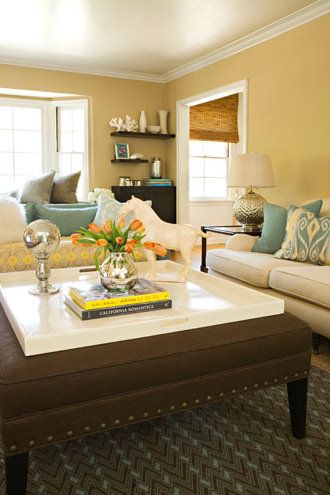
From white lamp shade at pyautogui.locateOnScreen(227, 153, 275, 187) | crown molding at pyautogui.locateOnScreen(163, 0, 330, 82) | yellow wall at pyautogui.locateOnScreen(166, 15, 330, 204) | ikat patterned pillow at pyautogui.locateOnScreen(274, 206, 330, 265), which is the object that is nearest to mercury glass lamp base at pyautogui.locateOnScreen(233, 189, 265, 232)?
white lamp shade at pyautogui.locateOnScreen(227, 153, 275, 187)

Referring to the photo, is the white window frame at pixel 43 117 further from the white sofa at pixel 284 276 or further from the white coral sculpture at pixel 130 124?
the white sofa at pixel 284 276

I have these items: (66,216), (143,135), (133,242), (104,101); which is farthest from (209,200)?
(133,242)

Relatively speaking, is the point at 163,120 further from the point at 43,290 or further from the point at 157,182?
the point at 43,290

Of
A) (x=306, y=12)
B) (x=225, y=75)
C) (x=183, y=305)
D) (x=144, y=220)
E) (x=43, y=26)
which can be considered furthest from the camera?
(x=225, y=75)

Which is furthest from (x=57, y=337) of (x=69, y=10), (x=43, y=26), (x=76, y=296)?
(x=43, y=26)

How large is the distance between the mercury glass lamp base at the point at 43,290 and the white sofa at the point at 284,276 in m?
1.46

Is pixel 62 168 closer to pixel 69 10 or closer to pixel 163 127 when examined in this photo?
pixel 163 127

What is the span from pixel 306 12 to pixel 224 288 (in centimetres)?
338

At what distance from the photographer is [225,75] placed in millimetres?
5523

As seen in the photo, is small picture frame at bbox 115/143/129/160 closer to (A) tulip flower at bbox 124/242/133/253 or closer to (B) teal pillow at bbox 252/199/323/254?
(B) teal pillow at bbox 252/199/323/254

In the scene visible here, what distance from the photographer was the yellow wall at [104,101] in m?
6.12

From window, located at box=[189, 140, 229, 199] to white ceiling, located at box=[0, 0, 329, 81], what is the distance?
182 cm

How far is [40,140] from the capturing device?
6664 mm

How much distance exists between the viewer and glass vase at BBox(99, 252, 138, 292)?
5.96ft
